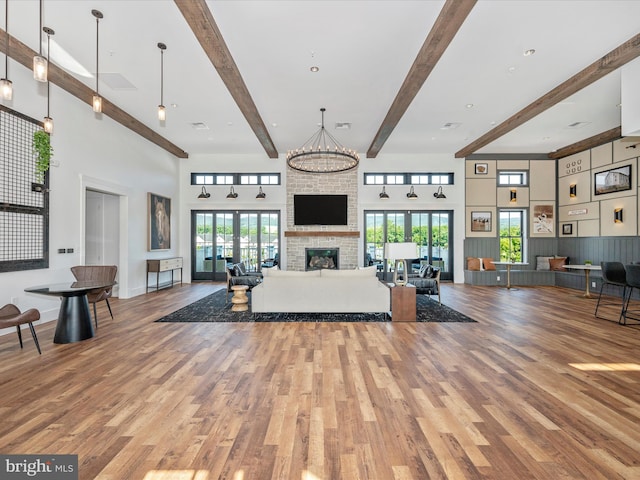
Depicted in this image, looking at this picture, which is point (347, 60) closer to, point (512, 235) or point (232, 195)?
point (232, 195)

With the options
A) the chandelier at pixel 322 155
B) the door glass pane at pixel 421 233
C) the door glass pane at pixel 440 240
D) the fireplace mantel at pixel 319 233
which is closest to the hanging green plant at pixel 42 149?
the chandelier at pixel 322 155

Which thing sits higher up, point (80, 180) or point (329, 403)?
point (80, 180)

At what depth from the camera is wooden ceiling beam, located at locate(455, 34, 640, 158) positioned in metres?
4.31

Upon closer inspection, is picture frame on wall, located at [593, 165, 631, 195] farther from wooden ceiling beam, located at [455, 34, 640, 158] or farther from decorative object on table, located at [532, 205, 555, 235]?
wooden ceiling beam, located at [455, 34, 640, 158]

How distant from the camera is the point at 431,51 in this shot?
424 cm

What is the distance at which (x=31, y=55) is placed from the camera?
4.35m

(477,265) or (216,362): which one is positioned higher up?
(477,265)

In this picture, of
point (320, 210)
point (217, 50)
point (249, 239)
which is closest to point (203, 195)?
point (249, 239)

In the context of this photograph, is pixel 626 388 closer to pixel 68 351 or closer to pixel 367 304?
pixel 367 304

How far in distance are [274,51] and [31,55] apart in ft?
10.7

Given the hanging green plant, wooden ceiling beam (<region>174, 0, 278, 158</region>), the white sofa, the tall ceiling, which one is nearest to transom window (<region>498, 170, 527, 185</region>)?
the tall ceiling

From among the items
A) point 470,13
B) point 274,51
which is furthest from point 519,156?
point 274,51

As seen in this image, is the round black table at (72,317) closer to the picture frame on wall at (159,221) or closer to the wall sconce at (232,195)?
the picture frame on wall at (159,221)

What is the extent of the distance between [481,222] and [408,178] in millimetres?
2554
